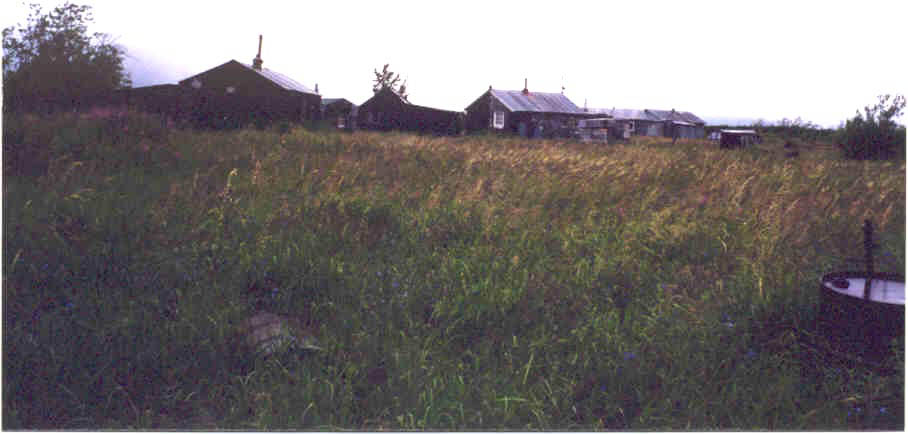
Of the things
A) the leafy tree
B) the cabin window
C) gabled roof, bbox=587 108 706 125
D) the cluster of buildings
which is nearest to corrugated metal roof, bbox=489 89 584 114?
the cluster of buildings

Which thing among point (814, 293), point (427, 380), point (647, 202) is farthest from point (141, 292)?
point (647, 202)

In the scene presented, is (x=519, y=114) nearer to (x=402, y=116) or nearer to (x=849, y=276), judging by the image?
(x=402, y=116)

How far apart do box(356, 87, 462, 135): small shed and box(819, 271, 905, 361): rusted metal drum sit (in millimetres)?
28148

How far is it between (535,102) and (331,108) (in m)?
14.3

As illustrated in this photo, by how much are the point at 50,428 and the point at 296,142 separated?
27.6 feet

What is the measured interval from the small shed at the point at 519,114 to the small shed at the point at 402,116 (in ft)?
13.6

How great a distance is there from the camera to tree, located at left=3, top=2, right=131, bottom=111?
19.7 ft

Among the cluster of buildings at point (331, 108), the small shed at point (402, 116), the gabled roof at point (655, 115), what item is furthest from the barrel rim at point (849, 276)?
the gabled roof at point (655, 115)

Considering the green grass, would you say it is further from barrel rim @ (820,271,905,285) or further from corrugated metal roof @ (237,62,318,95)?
corrugated metal roof @ (237,62,318,95)

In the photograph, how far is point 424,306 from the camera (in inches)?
119

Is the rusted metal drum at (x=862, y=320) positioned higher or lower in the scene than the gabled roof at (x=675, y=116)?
lower

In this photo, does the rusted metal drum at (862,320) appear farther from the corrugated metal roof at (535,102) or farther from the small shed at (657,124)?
the small shed at (657,124)

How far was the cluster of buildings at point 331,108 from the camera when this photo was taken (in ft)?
69.9

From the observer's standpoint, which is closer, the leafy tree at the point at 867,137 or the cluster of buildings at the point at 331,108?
the leafy tree at the point at 867,137
